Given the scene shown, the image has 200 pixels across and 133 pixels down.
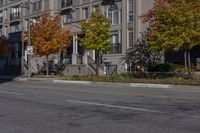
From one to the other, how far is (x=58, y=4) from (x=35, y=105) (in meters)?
46.3

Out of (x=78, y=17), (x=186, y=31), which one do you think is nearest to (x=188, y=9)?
(x=186, y=31)

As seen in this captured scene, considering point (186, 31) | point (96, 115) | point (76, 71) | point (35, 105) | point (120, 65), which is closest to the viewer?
point (96, 115)

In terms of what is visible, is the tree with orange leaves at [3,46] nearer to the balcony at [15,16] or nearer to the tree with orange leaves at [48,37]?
the balcony at [15,16]

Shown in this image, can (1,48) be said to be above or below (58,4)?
below

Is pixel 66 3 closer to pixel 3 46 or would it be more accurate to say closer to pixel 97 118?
pixel 3 46

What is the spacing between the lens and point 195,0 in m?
34.1

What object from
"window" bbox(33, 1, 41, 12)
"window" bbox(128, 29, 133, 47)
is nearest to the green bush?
"window" bbox(128, 29, 133, 47)

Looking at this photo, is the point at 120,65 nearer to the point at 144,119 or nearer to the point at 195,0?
the point at 195,0

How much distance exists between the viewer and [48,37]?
50.5m

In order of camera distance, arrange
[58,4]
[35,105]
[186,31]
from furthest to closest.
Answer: [58,4]
[186,31]
[35,105]

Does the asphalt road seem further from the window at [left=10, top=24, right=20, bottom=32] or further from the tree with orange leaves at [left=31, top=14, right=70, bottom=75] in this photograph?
the window at [left=10, top=24, right=20, bottom=32]

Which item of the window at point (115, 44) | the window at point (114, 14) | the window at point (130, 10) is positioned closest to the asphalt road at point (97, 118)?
the window at point (130, 10)

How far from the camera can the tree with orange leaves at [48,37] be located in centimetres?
4975

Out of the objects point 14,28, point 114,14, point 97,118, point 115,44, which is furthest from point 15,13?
point 97,118
